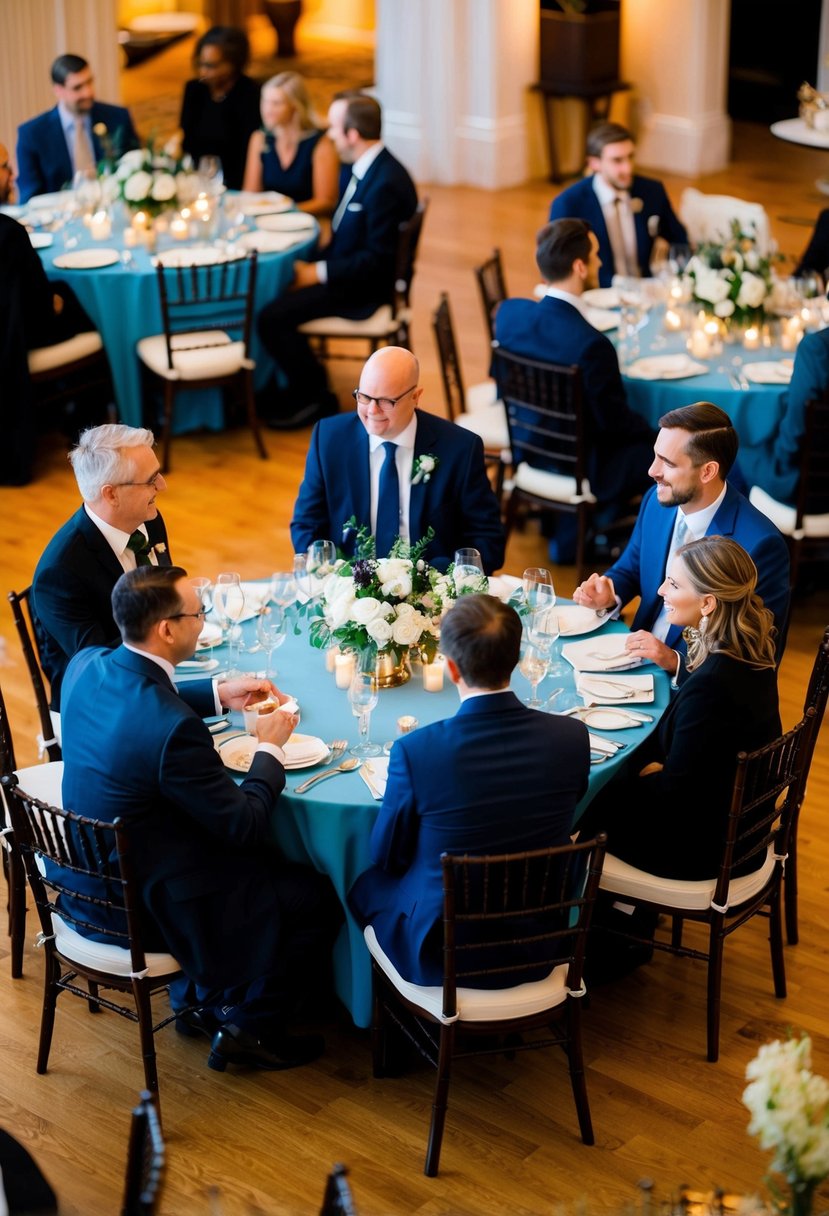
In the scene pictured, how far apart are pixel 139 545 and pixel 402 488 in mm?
952

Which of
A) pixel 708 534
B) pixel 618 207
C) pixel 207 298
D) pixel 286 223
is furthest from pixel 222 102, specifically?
pixel 708 534

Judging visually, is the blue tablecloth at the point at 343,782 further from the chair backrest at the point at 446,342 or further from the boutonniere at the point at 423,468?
the chair backrest at the point at 446,342

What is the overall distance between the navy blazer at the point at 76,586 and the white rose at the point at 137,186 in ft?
12.9

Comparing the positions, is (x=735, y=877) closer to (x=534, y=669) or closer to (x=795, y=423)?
(x=534, y=669)

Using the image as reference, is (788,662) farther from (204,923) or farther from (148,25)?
(148,25)

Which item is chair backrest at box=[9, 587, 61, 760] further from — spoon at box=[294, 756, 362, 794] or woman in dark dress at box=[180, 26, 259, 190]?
woman in dark dress at box=[180, 26, 259, 190]

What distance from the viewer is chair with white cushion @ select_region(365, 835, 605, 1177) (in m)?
3.43

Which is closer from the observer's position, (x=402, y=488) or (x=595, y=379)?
(x=402, y=488)

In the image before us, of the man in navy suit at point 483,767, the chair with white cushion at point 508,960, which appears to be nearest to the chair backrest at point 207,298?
the man in navy suit at point 483,767

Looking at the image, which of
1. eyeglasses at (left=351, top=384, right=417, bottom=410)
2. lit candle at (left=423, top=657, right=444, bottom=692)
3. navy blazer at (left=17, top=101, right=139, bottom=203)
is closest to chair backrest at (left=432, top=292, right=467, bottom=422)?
eyeglasses at (left=351, top=384, right=417, bottom=410)

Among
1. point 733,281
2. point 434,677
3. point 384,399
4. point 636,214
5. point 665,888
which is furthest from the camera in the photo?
point 636,214

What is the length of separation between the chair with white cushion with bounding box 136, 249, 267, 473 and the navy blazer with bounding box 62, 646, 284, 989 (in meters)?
3.80

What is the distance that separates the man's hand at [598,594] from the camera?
4.59 metres

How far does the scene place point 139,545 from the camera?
4422 mm
